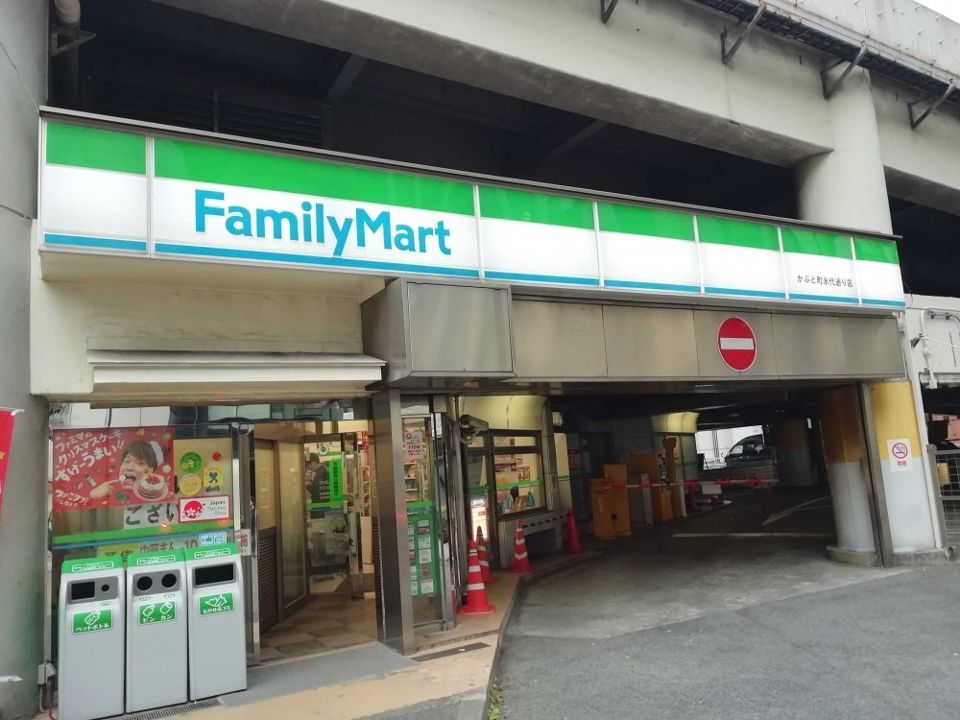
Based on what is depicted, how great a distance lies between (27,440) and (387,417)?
10.2 ft

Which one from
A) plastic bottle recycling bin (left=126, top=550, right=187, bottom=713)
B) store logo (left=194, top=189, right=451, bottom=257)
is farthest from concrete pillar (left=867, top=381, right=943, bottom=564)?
plastic bottle recycling bin (left=126, top=550, right=187, bottom=713)

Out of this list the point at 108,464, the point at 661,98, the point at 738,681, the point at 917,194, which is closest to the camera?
the point at 738,681

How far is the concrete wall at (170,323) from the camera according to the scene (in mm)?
5984

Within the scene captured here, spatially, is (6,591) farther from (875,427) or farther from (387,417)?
(875,427)

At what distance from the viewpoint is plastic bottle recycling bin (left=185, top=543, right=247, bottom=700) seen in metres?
5.81

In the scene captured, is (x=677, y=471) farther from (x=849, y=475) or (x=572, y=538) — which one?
(x=849, y=475)

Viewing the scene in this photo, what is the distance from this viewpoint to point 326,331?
7.28 meters

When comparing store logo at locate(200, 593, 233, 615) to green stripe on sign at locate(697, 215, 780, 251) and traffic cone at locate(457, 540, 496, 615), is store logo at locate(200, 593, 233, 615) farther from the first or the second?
green stripe on sign at locate(697, 215, 780, 251)

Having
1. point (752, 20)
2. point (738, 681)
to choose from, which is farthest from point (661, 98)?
point (738, 681)

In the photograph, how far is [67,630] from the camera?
17.7ft

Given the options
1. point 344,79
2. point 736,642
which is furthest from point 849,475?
point 344,79

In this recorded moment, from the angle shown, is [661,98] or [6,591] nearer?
[6,591]

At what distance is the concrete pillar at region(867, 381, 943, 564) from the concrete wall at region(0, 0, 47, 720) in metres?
10.7

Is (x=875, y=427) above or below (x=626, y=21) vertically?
below
